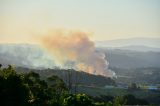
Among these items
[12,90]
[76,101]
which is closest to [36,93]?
[76,101]

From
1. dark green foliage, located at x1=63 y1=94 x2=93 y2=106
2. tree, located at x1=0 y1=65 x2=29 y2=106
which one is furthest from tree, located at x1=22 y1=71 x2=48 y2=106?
tree, located at x1=0 y1=65 x2=29 y2=106

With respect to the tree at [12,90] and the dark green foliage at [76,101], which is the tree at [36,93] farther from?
the tree at [12,90]

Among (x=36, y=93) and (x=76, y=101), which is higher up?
(x=36, y=93)

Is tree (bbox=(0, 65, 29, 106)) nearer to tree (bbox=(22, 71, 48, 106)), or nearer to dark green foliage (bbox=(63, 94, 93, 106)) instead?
tree (bbox=(22, 71, 48, 106))

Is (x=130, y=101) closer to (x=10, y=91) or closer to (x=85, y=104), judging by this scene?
(x=85, y=104)

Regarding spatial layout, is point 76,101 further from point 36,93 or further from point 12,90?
point 12,90

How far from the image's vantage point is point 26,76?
9338cm

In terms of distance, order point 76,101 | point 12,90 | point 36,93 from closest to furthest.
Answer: point 12,90 < point 36,93 < point 76,101

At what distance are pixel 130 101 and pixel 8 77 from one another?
12091 cm

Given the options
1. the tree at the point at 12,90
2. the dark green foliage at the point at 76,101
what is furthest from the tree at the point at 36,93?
the tree at the point at 12,90

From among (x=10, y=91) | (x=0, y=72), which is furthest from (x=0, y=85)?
(x=0, y=72)

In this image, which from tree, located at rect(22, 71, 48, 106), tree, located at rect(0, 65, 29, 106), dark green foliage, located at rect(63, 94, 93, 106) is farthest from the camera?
dark green foliage, located at rect(63, 94, 93, 106)

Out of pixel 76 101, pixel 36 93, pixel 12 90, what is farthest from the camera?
pixel 76 101

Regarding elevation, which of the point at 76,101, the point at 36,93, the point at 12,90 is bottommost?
the point at 76,101
